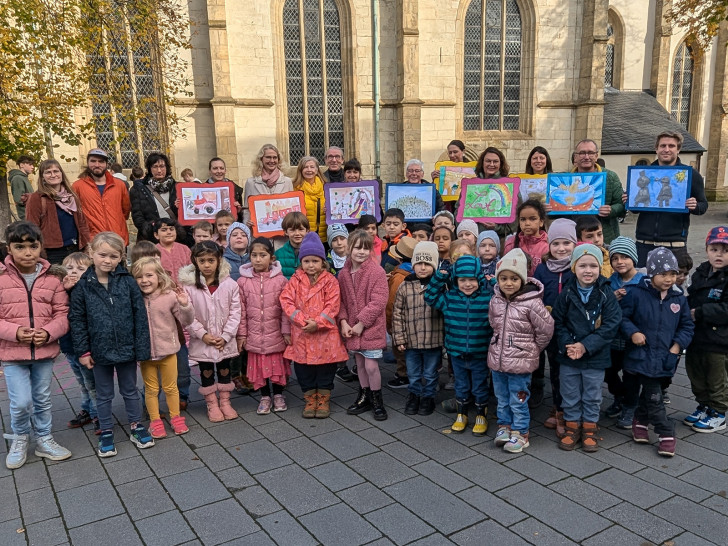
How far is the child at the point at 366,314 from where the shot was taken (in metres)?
4.77

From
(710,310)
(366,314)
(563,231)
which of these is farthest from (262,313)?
(710,310)

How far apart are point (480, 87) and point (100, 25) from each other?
12631mm

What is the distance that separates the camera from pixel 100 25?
9.88 metres

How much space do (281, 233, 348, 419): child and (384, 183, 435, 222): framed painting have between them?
1751mm

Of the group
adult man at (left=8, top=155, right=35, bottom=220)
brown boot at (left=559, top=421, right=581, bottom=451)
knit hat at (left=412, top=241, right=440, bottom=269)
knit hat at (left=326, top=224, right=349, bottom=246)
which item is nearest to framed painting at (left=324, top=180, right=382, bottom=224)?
knit hat at (left=326, top=224, right=349, bottom=246)

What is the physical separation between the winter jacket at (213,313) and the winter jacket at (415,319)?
146cm

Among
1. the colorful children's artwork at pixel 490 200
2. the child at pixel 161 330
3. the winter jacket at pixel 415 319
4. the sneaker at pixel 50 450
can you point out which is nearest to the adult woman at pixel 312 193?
the colorful children's artwork at pixel 490 200

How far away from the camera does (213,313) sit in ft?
15.7

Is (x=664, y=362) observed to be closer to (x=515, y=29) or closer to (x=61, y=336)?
(x=61, y=336)

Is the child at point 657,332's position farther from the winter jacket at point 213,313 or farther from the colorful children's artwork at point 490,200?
the winter jacket at point 213,313

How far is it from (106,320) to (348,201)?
3.07m

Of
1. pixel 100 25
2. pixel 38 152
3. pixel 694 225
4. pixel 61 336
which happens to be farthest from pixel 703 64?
pixel 61 336

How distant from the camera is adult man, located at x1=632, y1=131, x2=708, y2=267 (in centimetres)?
536

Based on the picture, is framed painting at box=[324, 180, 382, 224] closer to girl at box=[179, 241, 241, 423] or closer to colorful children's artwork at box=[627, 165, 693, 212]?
girl at box=[179, 241, 241, 423]
